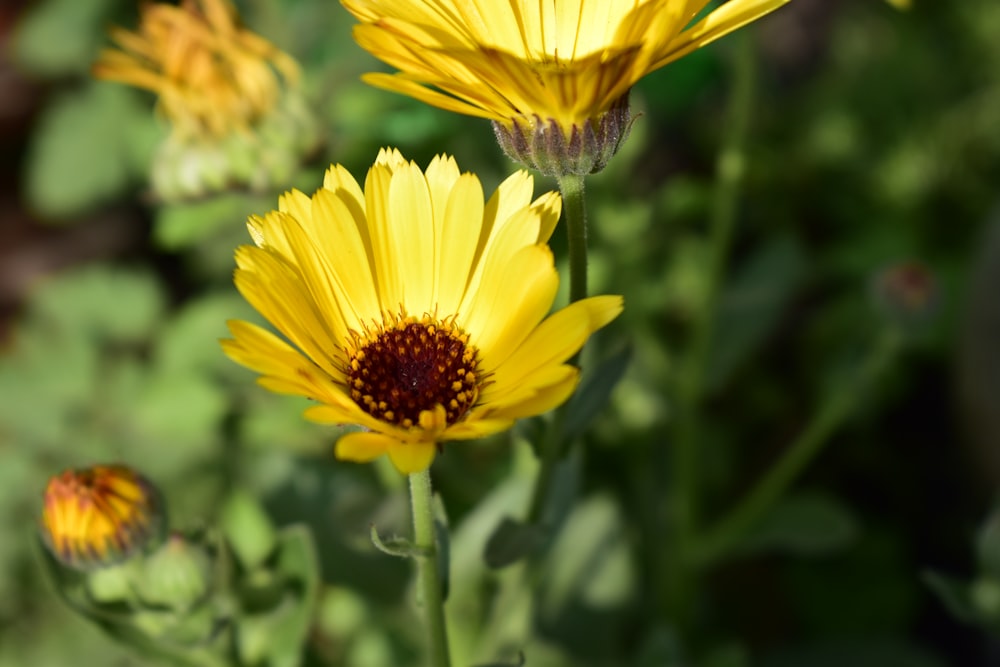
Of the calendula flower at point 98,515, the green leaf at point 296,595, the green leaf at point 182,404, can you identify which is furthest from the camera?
the green leaf at point 182,404

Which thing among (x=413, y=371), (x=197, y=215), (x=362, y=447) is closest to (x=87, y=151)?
(x=197, y=215)

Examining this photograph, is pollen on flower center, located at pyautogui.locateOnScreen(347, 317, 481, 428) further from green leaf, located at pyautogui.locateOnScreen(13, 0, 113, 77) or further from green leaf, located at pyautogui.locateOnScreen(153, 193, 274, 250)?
green leaf, located at pyautogui.locateOnScreen(13, 0, 113, 77)

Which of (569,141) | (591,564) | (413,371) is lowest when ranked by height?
(591,564)

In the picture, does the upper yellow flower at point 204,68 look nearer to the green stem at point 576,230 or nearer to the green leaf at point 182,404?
the green leaf at point 182,404

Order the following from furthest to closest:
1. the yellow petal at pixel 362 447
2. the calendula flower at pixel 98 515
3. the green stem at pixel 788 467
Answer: the green stem at pixel 788 467, the calendula flower at pixel 98 515, the yellow petal at pixel 362 447

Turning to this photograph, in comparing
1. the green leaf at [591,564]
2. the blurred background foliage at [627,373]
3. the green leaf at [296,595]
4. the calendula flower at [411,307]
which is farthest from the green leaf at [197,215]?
the green leaf at [591,564]

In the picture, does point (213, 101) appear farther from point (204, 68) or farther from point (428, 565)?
point (428, 565)
